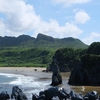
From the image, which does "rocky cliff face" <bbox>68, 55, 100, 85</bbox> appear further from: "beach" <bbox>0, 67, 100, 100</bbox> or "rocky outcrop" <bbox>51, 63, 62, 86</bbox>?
"rocky outcrop" <bbox>51, 63, 62, 86</bbox>

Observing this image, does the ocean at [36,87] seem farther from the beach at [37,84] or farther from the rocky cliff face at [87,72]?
the rocky cliff face at [87,72]

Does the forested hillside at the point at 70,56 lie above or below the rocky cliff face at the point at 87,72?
above

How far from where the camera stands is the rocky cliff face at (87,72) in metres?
79.9

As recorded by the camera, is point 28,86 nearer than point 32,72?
Yes

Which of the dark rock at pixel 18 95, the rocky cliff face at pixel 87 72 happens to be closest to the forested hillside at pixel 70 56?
the rocky cliff face at pixel 87 72

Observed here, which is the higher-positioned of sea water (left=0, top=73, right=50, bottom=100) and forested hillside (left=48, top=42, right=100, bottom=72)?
forested hillside (left=48, top=42, right=100, bottom=72)

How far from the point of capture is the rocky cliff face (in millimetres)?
79944

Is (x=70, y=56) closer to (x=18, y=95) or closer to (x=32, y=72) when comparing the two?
(x=32, y=72)

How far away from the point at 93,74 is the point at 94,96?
32.4m

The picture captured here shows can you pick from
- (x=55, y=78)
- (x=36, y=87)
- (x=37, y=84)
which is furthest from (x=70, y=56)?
(x=36, y=87)

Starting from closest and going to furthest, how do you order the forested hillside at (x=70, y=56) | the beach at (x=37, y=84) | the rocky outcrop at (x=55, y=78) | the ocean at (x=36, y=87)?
1. the ocean at (x=36, y=87)
2. the beach at (x=37, y=84)
3. the rocky outcrop at (x=55, y=78)
4. the forested hillside at (x=70, y=56)

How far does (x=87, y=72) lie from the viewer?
81438mm

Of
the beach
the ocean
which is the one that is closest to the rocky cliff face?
the beach

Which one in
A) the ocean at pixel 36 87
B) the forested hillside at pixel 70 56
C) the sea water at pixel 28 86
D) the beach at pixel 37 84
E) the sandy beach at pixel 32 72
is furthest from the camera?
the forested hillside at pixel 70 56
